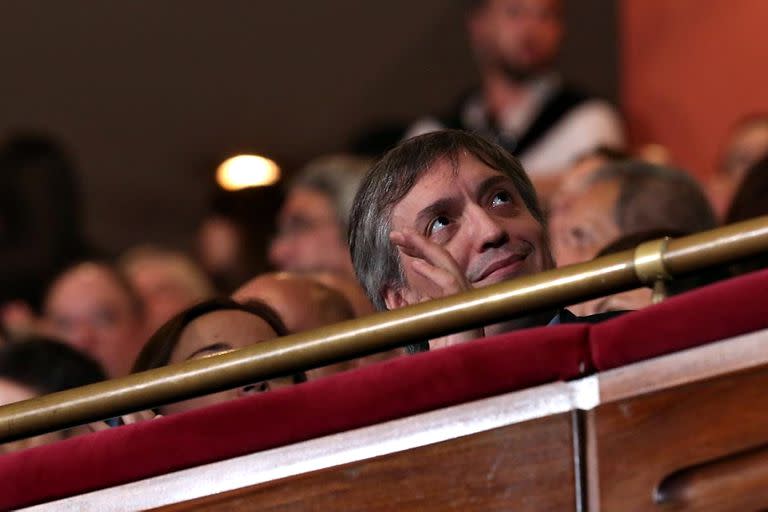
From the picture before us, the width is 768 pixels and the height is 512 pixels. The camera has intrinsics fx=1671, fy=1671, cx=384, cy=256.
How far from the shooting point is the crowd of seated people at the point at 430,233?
2.29 meters

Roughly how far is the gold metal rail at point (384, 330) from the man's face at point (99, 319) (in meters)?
2.61

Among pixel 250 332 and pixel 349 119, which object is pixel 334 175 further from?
pixel 349 119

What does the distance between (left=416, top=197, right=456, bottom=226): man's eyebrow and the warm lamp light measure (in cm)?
313

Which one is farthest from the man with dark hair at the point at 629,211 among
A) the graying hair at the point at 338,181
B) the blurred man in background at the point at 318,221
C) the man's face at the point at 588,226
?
the graying hair at the point at 338,181

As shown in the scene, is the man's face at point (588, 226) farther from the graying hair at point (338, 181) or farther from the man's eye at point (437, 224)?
the man's eye at point (437, 224)

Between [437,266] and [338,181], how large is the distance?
2400 millimetres

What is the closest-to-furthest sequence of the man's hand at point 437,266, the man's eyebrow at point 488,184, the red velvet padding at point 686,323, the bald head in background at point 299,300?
1. the red velvet padding at point 686,323
2. the man's hand at point 437,266
3. the man's eyebrow at point 488,184
4. the bald head in background at point 299,300

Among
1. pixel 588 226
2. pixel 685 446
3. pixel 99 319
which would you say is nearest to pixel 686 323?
pixel 685 446

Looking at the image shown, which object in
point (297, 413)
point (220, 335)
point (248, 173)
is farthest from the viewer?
point (248, 173)

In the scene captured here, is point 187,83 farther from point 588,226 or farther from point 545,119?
point 588,226

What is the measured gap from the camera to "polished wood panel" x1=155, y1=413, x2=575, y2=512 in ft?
5.27

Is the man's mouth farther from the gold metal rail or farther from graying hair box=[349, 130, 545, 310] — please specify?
the gold metal rail

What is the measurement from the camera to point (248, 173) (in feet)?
19.3

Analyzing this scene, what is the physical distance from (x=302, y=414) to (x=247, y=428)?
0.06 metres
